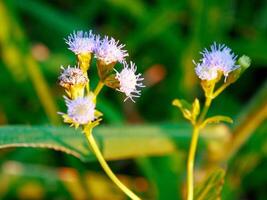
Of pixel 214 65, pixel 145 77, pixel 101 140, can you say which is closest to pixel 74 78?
pixel 214 65

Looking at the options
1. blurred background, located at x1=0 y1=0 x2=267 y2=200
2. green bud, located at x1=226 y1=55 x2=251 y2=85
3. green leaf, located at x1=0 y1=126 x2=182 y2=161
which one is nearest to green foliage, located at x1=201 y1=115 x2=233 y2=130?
green bud, located at x1=226 y1=55 x2=251 y2=85

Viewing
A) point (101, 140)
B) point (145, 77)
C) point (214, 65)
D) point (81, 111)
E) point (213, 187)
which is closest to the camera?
point (81, 111)

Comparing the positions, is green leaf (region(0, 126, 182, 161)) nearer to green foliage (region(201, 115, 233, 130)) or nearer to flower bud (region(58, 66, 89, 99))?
flower bud (region(58, 66, 89, 99))

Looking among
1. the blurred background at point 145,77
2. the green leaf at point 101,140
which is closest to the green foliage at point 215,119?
the green leaf at point 101,140

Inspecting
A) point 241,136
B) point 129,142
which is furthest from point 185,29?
point 129,142

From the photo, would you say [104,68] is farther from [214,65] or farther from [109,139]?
[109,139]

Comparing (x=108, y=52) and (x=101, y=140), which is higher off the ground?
(x=101, y=140)
